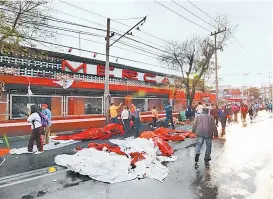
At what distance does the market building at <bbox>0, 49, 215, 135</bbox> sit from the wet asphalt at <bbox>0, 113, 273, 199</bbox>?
7555 millimetres

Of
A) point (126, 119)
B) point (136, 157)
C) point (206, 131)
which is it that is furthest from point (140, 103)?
point (136, 157)

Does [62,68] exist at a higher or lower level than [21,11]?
lower

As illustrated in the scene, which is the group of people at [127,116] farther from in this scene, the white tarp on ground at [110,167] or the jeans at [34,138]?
the white tarp on ground at [110,167]

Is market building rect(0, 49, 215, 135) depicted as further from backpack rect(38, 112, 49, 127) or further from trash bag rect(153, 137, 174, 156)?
trash bag rect(153, 137, 174, 156)

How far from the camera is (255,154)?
8609 millimetres

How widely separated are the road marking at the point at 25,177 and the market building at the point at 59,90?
7.70 m

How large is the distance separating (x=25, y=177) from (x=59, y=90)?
41.4 ft

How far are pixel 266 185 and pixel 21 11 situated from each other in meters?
14.5

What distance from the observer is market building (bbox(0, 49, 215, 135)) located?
1464 centimetres

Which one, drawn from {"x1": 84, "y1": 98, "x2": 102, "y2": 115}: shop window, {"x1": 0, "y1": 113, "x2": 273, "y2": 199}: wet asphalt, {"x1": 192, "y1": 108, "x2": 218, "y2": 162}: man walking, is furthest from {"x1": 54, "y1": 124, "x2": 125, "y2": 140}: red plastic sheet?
{"x1": 192, "y1": 108, "x2": 218, "y2": 162}: man walking

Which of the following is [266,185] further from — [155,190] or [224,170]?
[155,190]

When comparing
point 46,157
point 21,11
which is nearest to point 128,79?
point 21,11

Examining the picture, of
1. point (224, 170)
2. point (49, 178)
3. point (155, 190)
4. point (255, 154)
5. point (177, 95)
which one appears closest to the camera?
point (155, 190)

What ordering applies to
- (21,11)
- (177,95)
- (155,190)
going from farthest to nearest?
(177,95)
(21,11)
(155,190)
